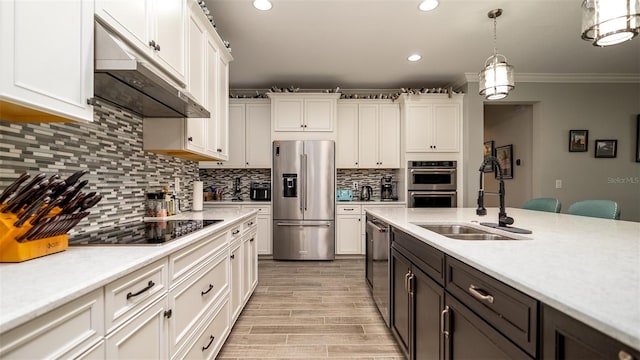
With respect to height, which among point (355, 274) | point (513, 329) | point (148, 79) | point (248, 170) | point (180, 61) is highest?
point (180, 61)

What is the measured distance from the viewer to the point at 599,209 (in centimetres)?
214

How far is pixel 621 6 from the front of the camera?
54.3 inches

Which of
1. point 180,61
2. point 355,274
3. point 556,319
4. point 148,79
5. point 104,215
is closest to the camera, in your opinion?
point 556,319

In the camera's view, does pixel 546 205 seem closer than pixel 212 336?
No

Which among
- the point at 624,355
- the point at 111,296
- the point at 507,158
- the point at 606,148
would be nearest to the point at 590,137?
the point at 606,148

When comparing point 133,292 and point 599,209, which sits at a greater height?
point 599,209

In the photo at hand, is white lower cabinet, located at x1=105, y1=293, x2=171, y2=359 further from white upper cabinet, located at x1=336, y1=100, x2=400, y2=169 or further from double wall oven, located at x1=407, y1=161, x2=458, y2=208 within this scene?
double wall oven, located at x1=407, y1=161, x2=458, y2=208

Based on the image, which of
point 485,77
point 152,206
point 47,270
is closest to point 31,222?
point 47,270

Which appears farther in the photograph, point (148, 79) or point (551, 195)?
point (551, 195)

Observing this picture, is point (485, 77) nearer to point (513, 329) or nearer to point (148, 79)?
point (513, 329)

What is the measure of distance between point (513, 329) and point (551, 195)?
14.8 ft

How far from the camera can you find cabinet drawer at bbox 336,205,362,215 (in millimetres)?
4137

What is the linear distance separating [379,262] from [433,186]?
2224 millimetres

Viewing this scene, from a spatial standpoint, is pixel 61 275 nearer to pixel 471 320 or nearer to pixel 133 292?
pixel 133 292
